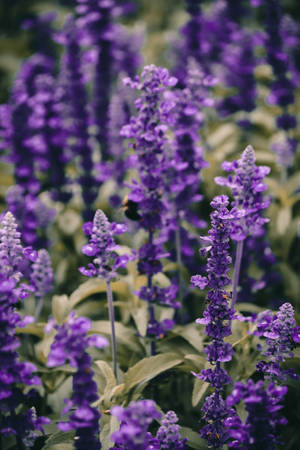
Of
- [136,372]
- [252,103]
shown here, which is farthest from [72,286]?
[252,103]

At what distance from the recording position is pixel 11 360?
216 centimetres

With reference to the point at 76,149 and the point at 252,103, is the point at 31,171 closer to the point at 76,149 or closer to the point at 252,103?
the point at 76,149

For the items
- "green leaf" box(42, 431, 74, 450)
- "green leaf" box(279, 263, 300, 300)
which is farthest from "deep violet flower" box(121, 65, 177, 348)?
"green leaf" box(279, 263, 300, 300)

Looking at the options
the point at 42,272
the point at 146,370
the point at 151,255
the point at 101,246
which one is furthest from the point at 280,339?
the point at 42,272

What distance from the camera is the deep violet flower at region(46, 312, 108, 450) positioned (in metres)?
1.99

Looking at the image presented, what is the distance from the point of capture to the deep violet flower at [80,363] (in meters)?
1.99

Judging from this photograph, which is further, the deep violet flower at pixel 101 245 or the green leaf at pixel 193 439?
the green leaf at pixel 193 439

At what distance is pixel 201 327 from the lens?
3.56m

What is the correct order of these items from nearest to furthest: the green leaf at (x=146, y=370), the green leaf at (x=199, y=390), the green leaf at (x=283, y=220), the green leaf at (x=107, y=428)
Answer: the green leaf at (x=107, y=428) < the green leaf at (x=199, y=390) < the green leaf at (x=146, y=370) < the green leaf at (x=283, y=220)

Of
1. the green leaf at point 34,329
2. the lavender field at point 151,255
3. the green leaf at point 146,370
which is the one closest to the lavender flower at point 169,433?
the lavender field at point 151,255

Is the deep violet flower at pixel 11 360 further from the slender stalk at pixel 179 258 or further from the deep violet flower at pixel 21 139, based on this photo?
the deep violet flower at pixel 21 139

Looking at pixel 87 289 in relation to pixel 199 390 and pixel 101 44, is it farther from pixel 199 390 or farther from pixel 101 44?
pixel 101 44

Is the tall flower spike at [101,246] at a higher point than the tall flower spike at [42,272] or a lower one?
higher

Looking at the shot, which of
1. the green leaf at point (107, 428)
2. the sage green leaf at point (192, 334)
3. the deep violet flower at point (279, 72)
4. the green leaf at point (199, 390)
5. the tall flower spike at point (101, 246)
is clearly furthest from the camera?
the deep violet flower at point (279, 72)
